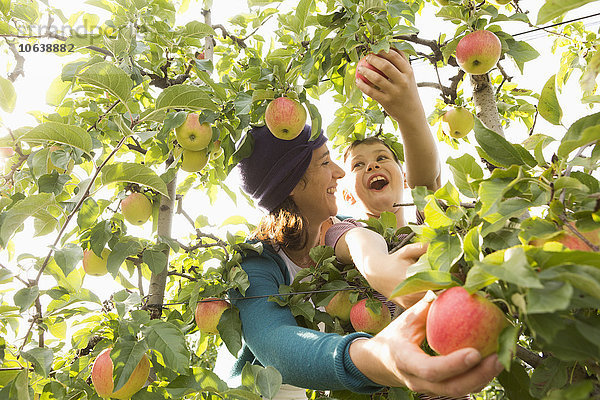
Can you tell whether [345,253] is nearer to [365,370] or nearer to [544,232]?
[365,370]

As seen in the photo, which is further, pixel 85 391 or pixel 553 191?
pixel 85 391

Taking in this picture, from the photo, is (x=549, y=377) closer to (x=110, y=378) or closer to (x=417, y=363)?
(x=417, y=363)

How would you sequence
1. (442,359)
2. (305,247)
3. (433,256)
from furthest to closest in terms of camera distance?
(305,247) < (433,256) < (442,359)

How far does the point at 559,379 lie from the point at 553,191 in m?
0.33

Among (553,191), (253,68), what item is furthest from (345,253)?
(553,191)

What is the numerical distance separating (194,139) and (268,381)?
87cm

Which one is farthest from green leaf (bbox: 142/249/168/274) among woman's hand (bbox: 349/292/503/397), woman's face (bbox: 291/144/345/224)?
woman's hand (bbox: 349/292/503/397)

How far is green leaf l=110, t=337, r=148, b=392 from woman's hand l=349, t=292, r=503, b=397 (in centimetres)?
63

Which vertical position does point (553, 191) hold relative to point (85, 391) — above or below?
above

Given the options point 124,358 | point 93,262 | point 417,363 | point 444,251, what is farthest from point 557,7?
point 93,262

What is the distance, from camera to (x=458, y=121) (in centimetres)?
187

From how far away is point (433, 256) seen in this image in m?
0.74

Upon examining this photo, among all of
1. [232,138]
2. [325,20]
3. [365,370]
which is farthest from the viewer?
[232,138]

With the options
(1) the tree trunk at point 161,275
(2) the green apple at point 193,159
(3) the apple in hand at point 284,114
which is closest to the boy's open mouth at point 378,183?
(3) the apple in hand at point 284,114
